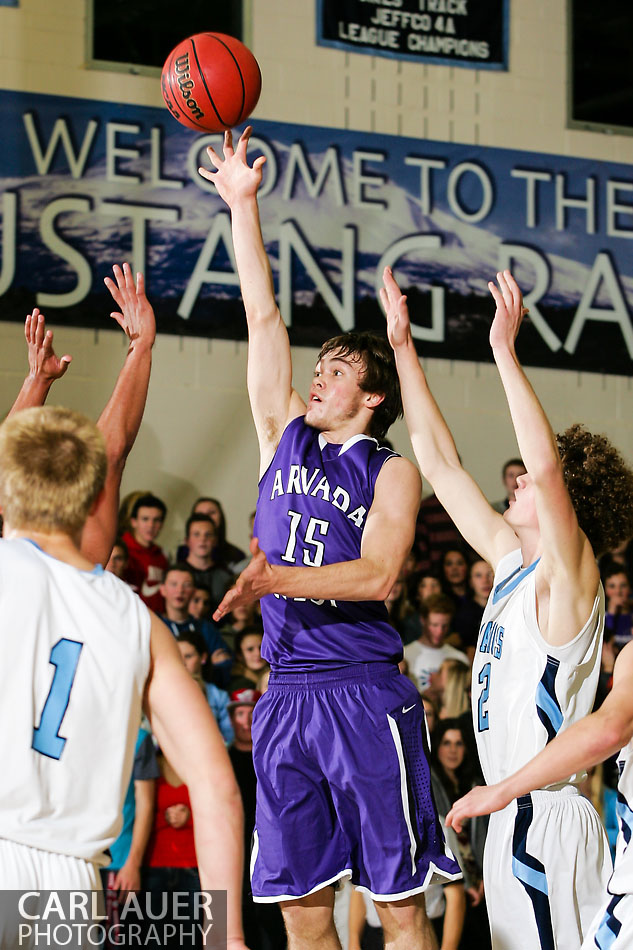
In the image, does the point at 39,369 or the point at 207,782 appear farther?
the point at 39,369

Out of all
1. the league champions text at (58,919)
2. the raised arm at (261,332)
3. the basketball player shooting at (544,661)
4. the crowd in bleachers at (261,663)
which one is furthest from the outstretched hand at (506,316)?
the crowd in bleachers at (261,663)

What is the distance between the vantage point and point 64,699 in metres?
2.21

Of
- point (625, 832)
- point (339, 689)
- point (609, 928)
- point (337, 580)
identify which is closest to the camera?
point (609, 928)

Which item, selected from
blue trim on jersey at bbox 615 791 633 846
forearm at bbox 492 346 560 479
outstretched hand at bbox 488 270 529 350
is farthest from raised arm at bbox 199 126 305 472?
blue trim on jersey at bbox 615 791 633 846

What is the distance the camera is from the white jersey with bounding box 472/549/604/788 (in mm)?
3539

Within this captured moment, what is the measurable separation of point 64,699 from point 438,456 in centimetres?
235

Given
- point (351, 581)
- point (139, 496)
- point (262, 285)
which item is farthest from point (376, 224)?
point (351, 581)

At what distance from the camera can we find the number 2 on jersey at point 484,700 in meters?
3.74

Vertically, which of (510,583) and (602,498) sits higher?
(602,498)

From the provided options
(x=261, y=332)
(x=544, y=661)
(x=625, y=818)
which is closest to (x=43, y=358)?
(x=261, y=332)

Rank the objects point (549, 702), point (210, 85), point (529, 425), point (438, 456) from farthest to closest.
→ point (210, 85), point (438, 456), point (549, 702), point (529, 425)

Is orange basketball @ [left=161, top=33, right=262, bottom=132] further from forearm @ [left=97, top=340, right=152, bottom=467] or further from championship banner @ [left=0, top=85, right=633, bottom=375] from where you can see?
championship banner @ [left=0, top=85, right=633, bottom=375]

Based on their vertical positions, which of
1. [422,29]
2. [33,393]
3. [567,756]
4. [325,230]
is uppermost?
[422,29]

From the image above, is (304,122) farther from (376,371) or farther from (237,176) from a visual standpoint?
(376,371)
